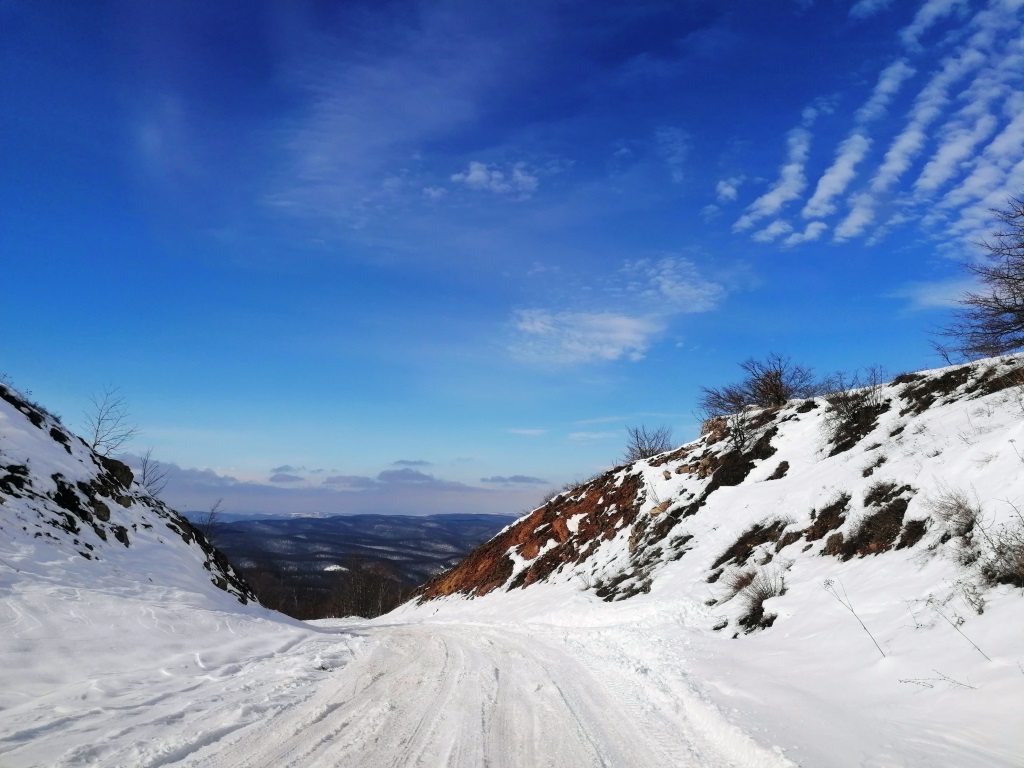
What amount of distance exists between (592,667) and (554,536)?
75.8 ft

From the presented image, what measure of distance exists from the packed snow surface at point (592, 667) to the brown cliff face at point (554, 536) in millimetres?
13283

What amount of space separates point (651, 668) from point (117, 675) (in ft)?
24.7

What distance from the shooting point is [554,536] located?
31766 millimetres

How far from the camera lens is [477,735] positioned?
5395 mm

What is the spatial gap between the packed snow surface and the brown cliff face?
43.6 feet

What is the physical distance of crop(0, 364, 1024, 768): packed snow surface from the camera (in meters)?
4.80

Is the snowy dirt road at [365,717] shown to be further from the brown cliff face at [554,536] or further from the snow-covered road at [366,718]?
the brown cliff face at [554,536]

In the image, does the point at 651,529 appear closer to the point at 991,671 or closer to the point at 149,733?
the point at 991,671

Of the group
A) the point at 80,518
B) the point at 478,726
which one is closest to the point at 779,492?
the point at 478,726

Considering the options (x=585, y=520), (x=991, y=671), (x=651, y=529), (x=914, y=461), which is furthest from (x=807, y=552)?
(x=585, y=520)

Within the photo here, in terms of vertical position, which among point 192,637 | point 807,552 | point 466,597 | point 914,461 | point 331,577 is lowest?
point 331,577

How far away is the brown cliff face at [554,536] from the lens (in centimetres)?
2702

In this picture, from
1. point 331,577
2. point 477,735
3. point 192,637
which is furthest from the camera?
point 331,577

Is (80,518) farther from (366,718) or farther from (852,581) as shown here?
(852,581)
